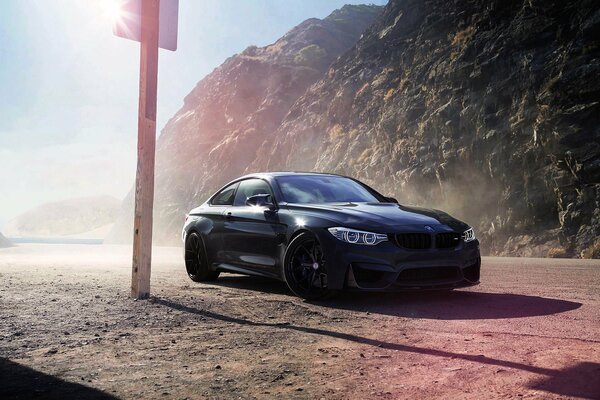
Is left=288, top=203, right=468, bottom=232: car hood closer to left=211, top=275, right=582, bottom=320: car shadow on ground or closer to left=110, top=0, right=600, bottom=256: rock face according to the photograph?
left=211, top=275, right=582, bottom=320: car shadow on ground

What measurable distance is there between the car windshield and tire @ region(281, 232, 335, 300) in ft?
2.96

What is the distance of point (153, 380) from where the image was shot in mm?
4152

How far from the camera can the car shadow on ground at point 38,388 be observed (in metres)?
Answer: 3.79

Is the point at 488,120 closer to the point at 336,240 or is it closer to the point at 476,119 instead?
the point at 476,119

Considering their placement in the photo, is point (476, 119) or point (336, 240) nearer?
point (336, 240)

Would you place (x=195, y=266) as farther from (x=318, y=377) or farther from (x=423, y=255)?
(x=318, y=377)

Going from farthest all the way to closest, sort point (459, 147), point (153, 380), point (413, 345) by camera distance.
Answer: point (459, 147) → point (413, 345) → point (153, 380)

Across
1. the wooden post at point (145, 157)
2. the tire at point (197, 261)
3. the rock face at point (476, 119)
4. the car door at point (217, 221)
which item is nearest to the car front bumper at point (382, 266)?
the wooden post at point (145, 157)

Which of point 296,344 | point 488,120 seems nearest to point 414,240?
point 296,344

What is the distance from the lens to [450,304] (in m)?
7.23

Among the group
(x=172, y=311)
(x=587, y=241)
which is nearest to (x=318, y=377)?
(x=172, y=311)

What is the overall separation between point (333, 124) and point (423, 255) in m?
36.7

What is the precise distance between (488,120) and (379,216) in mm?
23366

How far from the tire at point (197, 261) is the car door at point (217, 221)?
176 millimetres
